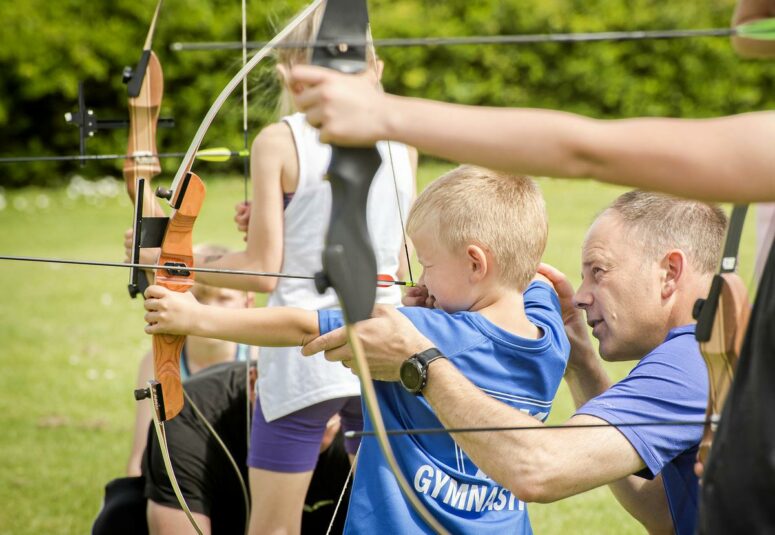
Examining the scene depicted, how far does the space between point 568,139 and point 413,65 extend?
421 inches

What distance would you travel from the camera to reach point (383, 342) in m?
1.49

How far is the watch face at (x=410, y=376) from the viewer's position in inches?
57.2

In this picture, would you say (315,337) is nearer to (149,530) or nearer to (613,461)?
(613,461)

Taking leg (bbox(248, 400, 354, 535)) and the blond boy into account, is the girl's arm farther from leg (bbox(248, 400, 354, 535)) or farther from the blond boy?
the blond boy

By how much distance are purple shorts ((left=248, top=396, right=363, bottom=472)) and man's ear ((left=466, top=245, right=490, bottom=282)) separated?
89 cm

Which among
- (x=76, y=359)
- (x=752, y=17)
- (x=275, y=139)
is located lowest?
(x=76, y=359)

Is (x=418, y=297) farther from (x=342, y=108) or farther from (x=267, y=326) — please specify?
(x=342, y=108)

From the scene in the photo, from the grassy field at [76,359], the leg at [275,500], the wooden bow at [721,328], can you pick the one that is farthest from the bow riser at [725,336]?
the leg at [275,500]

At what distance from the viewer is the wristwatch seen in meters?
1.45

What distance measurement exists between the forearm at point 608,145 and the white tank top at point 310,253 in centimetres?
138

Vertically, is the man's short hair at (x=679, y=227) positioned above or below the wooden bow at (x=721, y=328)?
above

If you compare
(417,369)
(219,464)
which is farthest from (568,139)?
(219,464)

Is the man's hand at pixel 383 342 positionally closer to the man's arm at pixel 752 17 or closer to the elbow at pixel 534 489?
the elbow at pixel 534 489

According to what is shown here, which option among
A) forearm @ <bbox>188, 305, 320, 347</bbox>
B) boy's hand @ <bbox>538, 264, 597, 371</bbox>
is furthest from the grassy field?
forearm @ <bbox>188, 305, 320, 347</bbox>
